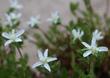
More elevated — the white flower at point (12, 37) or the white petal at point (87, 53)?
the white flower at point (12, 37)

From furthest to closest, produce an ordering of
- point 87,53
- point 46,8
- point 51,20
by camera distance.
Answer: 1. point 46,8
2. point 51,20
3. point 87,53

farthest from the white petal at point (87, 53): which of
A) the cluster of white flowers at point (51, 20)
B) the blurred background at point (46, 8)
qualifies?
the blurred background at point (46, 8)

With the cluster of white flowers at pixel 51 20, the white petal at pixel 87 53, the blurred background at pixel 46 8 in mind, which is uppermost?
the blurred background at pixel 46 8

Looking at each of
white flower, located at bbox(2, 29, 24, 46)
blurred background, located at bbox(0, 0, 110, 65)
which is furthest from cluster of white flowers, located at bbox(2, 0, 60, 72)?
blurred background, located at bbox(0, 0, 110, 65)

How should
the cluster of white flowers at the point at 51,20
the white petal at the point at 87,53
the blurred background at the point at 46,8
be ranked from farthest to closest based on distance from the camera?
the blurred background at the point at 46,8, the cluster of white flowers at the point at 51,20, the white petal at the point at 87,53

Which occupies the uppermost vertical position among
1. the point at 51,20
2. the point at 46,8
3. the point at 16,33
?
the point at 46,8

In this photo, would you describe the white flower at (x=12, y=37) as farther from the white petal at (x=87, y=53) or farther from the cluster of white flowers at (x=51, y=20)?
the cluster of white flowers at (x=51, y=20)

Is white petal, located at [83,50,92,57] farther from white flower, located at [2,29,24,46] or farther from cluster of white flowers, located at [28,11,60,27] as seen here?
cluster of white flowers, located at [28,11,60,27]

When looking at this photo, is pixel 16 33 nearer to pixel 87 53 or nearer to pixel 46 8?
pixel 87 53

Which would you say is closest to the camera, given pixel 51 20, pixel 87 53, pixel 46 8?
pixel 87 53

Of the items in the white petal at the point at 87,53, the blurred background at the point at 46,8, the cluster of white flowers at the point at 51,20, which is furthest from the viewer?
the blurred background at the point at 46,8

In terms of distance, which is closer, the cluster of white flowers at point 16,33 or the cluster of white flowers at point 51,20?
the cluster of white flowers at point 16,33

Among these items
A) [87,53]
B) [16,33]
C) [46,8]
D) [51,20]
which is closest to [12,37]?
[16,33]
